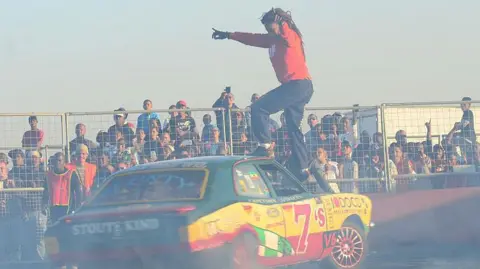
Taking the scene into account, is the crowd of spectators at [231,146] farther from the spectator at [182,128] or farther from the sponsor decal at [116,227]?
the sponsor decal at [116,227]

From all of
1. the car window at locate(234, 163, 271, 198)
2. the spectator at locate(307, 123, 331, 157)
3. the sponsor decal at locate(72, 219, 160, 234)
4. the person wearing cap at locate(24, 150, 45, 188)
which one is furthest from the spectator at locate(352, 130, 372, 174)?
the sponsor decal at locate(72, 219, 160, 234)

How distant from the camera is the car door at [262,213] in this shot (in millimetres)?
9148

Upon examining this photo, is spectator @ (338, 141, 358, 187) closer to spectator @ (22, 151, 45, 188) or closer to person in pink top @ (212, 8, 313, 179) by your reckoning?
person in pink top @ (212, 8, 313, 179)

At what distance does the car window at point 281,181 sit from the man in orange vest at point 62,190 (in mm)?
3889

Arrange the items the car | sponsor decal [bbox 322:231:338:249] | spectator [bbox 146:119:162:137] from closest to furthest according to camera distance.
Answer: the car, sponsor decal [bbox 322:231:338:249], spectator [bbox 146:119:162:137]

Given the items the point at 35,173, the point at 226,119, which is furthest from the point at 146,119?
the point at 35,173

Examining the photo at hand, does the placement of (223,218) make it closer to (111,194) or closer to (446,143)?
(111,194)

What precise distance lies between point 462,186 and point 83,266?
7.72 meters

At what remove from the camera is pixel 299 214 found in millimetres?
9883

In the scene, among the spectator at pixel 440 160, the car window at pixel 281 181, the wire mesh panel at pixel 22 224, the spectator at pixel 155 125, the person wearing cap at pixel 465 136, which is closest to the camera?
the car window at pixel 281 181

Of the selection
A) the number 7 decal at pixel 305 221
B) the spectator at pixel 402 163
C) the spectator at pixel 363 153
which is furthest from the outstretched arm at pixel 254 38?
the spectator at pixel 402 163

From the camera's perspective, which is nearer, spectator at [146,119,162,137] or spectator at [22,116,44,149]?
spectator at [22,116,44,149]

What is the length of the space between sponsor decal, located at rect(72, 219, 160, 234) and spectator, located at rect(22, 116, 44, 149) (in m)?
5.27

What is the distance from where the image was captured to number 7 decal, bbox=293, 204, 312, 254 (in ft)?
32.3
